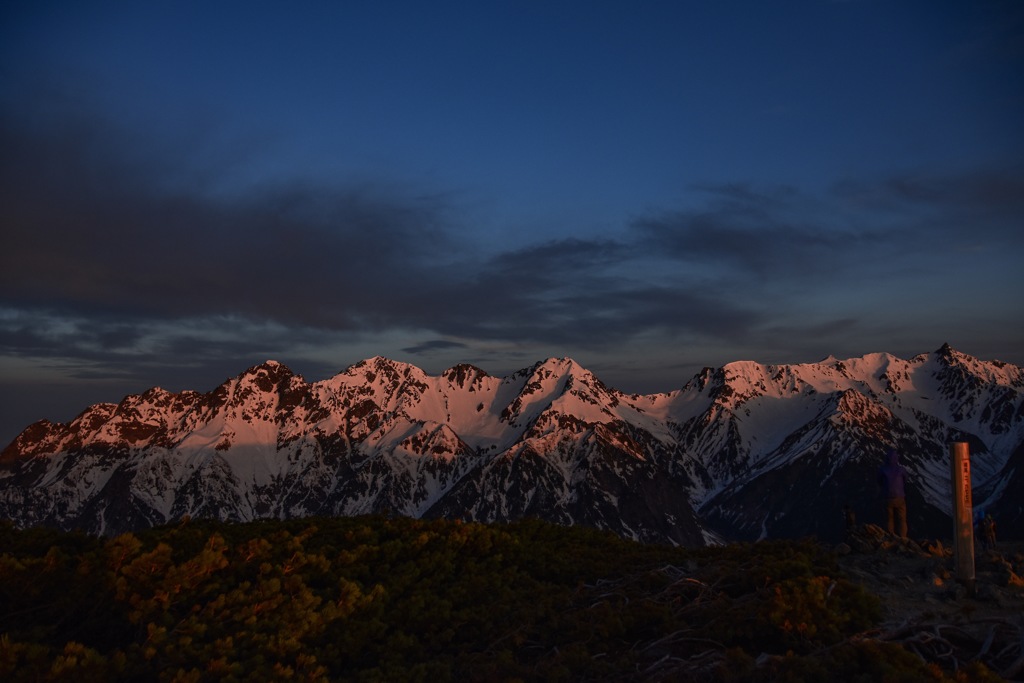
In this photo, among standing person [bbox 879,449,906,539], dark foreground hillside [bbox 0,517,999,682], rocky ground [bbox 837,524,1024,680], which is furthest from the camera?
standing person [bbox 879,449,906,539]

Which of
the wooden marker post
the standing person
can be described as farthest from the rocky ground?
the standing person

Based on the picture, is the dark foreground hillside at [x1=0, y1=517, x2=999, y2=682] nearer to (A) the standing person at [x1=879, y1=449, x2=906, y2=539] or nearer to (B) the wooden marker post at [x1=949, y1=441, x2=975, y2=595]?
(B) the wooden marker post at [x1=949, y1=441, x2=975, y2=595]

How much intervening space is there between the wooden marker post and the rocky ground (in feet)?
0.92

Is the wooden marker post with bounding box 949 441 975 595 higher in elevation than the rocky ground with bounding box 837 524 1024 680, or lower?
higher

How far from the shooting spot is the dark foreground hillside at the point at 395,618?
11.6 m

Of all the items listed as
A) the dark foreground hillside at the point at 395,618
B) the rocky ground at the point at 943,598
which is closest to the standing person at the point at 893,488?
the rocky ground at the point at 943,598

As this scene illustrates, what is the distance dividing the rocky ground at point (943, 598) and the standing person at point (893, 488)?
292 cm

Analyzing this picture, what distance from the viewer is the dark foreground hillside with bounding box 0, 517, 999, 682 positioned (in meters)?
11.6

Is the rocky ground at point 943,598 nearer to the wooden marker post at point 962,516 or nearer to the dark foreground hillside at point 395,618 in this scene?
the wooden marker post at point 962,516

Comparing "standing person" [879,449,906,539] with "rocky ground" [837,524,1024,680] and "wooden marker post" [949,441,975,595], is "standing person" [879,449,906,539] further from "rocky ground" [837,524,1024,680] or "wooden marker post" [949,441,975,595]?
"wooden marker post" [949,441,975,595]

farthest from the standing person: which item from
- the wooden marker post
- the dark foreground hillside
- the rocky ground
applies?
the wooden marker post

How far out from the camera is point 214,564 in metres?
14.2

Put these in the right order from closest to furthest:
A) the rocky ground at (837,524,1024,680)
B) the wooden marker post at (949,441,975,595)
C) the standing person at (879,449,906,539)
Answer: the rocky ground at (837,524,1024,680) → the wooden marker post at (949,441,975,595) → the standing person at (879,449,906,539)

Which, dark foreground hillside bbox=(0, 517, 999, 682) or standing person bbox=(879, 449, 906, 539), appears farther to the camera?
standing person bbox=(879, 449, 906, 539)
